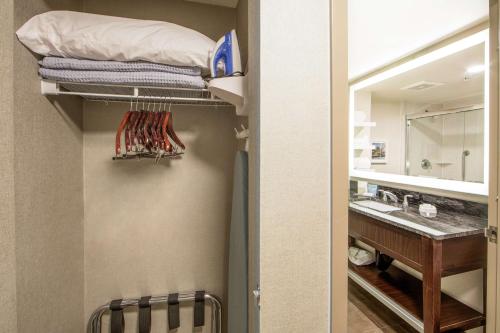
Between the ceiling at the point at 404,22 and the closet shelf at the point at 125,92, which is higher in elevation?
the ceiling at the point at 404,22

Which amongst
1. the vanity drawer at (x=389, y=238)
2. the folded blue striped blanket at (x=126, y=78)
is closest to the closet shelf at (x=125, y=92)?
the folded blue striped blanket at (x=126, y=78)

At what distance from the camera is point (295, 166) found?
72cm

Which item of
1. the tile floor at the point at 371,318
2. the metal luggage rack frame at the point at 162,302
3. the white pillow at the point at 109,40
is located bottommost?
the tile floor at the point at 371,318

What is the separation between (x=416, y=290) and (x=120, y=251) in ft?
7.23

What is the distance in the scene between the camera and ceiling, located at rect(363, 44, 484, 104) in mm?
1770

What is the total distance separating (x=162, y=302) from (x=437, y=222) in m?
1.88

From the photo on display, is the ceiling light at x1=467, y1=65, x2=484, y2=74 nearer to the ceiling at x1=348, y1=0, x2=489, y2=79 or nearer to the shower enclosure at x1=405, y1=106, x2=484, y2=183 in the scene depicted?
the shower enclosure at x1=405, y1=106, x2=484, y2=183

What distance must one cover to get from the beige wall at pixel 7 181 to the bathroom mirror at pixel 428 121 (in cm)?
255

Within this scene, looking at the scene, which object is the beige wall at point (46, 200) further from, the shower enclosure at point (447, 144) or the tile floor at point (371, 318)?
the shower enclosure at point (447, 144)

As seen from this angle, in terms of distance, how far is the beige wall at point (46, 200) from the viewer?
0.86 metres

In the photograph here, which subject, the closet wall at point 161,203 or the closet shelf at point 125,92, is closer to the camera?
the closet shelf at point 125,92

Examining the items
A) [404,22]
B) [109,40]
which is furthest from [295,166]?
[404,22]

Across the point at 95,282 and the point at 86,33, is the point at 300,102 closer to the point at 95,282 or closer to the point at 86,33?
the point at 86,33

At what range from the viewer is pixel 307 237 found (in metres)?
0.73
